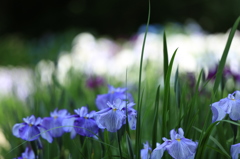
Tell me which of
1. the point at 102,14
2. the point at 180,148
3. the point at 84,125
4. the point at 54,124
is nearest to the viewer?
the point at 180,148

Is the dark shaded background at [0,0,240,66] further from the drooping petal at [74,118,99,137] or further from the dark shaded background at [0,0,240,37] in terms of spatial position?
the drooping petal at [74,118,99,137]

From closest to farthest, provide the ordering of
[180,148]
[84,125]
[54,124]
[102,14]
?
1. [180,148]
2. [84,125]
3. [54,124]
4. [102,14]

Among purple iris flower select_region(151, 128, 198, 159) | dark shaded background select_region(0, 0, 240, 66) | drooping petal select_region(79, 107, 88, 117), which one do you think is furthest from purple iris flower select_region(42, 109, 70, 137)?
dark shaded background select_region(0, 0, 240, 66)

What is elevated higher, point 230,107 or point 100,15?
point 100,15

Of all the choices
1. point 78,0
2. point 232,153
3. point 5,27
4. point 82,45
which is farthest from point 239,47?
point 5,27

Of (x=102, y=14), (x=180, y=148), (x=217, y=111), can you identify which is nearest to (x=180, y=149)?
(x=180, y=148)

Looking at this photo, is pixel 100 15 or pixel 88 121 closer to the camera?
pixel 88 121

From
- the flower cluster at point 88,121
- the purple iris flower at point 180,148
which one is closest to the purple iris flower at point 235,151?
the purple iris flower at point 180,148

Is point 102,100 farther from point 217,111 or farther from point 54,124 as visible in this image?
point 217,111

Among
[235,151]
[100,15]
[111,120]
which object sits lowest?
[235,151]
